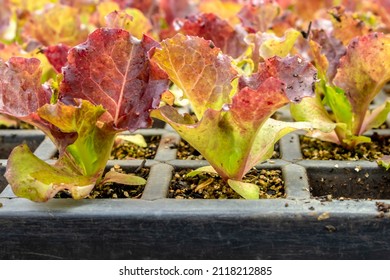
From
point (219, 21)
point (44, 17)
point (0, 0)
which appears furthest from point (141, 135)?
point (0, 0)

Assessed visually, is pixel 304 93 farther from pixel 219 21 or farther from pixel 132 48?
pixel 219 21

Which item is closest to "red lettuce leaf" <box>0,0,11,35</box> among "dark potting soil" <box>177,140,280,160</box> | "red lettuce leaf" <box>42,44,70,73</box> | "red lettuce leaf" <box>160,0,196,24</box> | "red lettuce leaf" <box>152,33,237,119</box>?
"red lettuce leaf" <box>160,0,196,24</box>

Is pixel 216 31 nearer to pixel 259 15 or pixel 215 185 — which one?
pixel 259 15

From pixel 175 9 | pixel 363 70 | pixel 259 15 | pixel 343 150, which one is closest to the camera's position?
pixel 363 70

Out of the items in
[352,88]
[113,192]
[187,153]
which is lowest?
[113,192]

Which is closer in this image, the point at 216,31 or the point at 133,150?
the point at 133,150

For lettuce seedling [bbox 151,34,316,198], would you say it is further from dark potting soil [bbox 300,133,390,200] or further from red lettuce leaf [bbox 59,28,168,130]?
dark potting soil [bbox 300,133,390,200]

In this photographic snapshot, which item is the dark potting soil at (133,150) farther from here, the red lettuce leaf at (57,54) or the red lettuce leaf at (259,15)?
the red lettuce leaf at (259,15)

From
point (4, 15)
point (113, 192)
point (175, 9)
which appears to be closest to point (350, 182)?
point (113, 192)
